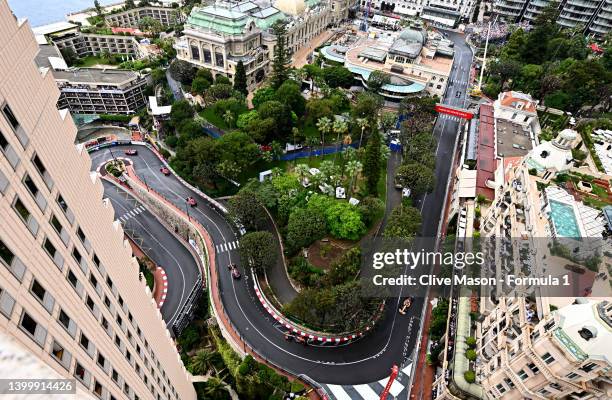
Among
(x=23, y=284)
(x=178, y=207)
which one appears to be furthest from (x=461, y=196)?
(x=23, y=284)

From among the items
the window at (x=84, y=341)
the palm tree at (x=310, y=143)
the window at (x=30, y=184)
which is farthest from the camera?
the palm tree at (x=310, y=143)

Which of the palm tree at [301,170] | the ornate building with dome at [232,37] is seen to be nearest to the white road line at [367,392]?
the palm tree at [301,170]

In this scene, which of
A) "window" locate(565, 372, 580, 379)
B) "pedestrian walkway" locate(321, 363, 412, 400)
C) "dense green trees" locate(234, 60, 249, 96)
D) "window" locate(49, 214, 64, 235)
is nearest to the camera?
"window" locate(49, 214, 64, 235)

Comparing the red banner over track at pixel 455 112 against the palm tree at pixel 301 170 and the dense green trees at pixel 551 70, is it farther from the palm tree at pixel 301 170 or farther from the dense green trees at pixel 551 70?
the palm tree at pixel 301 170

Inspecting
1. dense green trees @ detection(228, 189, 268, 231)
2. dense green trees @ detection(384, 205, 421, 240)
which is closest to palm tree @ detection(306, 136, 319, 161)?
dense green trees @ detection(228, 189, 268, 231)

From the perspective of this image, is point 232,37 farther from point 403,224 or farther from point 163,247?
point 403,224

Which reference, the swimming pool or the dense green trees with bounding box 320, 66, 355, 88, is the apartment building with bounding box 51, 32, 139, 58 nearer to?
the dense green trees with bounding box 320, 66, 355, 88
